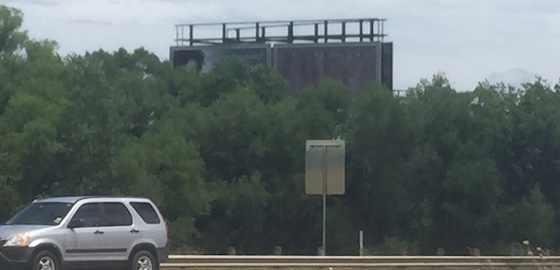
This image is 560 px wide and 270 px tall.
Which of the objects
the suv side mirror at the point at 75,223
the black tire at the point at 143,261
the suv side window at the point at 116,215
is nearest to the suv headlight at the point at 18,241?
the suv side mirror at the point at 75,223

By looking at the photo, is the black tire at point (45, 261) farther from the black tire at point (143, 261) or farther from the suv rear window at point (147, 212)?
the suv rear window at point (147, 212)

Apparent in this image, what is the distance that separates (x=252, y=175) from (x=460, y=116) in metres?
14.9

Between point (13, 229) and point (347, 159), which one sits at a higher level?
point (347, 159)

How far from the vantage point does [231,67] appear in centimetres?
9031

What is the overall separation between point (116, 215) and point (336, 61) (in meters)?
70.3

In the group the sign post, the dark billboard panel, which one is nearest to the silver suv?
the sign post

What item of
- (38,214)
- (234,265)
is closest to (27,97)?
(234,265)

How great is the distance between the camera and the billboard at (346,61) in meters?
90.8

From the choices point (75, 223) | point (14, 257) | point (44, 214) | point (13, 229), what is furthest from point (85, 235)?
point (14, 257)

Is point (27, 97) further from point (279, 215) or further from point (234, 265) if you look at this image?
point (234, 265)

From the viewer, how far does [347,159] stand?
7869 cm

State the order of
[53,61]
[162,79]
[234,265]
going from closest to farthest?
[234,265]
[53,61]
[162,79]

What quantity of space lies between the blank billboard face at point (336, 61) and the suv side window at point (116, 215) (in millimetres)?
67697

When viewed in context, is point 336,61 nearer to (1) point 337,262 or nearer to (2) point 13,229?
(1) point 337,262
